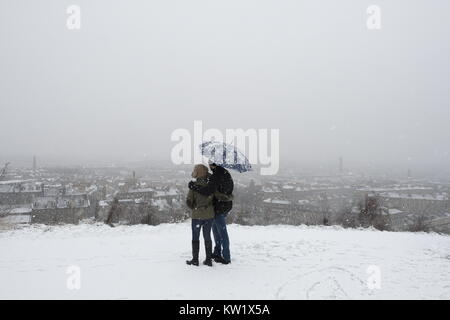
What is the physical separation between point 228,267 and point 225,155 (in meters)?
2.01

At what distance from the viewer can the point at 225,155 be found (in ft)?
19.1

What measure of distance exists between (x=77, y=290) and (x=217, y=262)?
2.45 meters

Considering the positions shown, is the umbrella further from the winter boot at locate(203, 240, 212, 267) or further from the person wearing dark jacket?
the winter boot at locate(203, 240, 212, 267)

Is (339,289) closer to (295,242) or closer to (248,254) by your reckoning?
(248,254)

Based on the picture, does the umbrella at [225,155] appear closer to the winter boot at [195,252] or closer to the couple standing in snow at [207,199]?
the couple standing in snow at [207,199]

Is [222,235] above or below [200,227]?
below

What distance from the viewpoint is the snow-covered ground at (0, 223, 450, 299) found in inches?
189

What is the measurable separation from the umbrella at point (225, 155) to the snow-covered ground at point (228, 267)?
6.00ft

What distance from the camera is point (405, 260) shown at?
673cm

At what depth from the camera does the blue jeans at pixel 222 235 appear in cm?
611

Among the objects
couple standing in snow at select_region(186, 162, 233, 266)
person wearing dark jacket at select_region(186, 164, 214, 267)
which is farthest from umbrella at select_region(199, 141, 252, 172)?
person wearing dark jacket at select_region(186, 164, 214, 267)

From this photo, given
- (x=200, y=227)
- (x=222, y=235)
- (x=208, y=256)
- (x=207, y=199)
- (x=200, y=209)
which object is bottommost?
(x=208, y=256)

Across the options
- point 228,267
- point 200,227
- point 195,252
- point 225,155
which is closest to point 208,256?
point 195,252

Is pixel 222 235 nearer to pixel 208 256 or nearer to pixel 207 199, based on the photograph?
pixel 208 256
